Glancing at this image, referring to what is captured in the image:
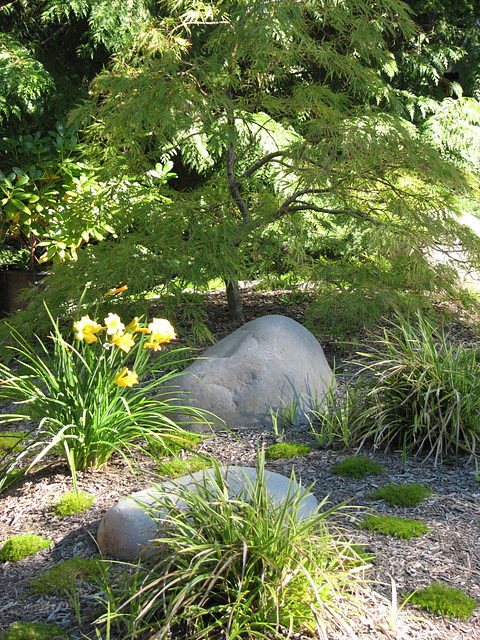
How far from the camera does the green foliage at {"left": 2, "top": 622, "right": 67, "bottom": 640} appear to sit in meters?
1.65

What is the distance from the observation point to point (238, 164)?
19.0 feet

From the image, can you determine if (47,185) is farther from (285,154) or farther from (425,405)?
(425,405)

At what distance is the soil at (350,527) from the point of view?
1738 mm

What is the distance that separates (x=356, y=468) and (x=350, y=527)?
1.45 feet

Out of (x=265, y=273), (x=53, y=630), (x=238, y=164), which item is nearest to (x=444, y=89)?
(x=238, y=164)

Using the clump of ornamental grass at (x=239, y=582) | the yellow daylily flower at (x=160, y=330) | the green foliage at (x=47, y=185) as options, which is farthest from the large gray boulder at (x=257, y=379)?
the green foliage at (x=47, y=185)

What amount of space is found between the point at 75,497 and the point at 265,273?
2558 millimetres

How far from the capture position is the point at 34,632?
1.66 metres

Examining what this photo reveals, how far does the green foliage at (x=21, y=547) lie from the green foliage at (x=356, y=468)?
4.00ft

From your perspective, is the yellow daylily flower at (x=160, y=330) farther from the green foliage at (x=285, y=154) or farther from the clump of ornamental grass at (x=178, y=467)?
the green foliage at (x=285, y=154)

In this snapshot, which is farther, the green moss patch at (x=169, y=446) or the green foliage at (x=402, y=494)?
the green moss patch at (x=169, y=446)

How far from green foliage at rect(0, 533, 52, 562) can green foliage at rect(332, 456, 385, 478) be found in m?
1.22

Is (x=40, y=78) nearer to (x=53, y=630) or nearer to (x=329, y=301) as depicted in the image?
(x=329, y=301)

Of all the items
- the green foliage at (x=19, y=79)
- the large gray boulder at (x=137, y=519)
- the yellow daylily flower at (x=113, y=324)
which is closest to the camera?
the large gray boulder at (x=137, y=519)
